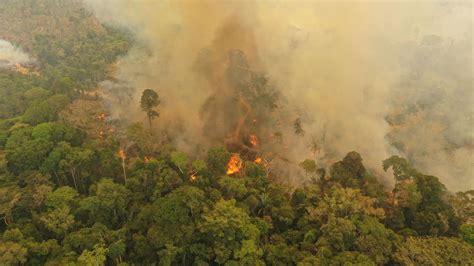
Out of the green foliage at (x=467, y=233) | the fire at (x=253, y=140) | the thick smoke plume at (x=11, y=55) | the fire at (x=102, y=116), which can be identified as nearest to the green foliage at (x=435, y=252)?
the green foliage at (x=467, y=233)

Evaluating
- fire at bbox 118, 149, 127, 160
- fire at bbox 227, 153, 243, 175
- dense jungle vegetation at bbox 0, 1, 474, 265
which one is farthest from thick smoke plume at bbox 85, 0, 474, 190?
dense jungle vegetation at bbox 0, 1, 474, 265

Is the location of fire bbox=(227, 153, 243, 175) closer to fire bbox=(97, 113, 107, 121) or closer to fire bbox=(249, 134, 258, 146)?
fire bbox=(249, 134, 258, 146)

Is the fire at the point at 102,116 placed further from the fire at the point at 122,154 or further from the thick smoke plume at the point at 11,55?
the thick smoke plume at the point at 11,55

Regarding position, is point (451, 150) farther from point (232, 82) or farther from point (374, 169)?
point (232, 82)

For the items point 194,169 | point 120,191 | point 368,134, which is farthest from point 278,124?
point 120,191

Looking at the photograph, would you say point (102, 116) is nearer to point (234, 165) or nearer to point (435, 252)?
point (234, 165)
